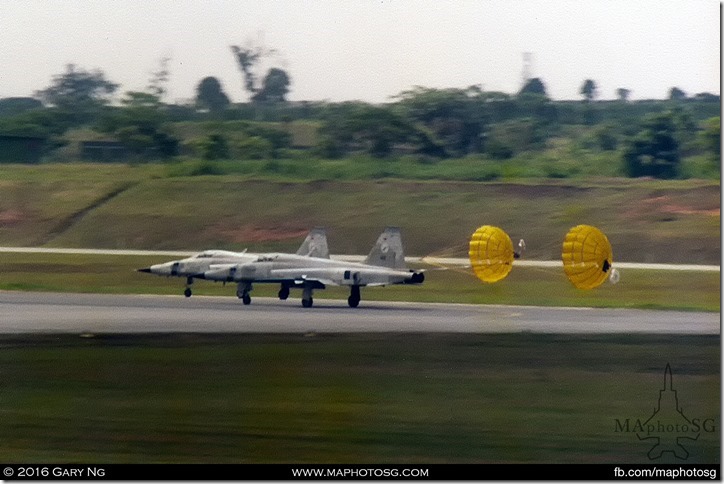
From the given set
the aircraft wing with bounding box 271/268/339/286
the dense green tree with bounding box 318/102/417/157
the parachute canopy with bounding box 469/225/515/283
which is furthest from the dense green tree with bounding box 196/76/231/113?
the parachute canopy with bounding box 469/225/515/283

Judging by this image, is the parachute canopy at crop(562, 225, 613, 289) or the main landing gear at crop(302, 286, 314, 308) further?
the main landing gear at crop(302, 286, 314, 308)

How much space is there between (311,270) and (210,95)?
221 inches

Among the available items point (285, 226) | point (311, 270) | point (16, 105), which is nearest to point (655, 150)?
point (285, 226)

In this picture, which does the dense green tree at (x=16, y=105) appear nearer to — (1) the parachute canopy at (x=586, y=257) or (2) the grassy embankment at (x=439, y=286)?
(2) the grassy embankment at (x=439, y=286)

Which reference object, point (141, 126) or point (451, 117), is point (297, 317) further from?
point (451, 117)

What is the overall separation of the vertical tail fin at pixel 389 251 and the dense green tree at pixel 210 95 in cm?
594

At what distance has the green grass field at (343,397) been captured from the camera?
19.1 metres

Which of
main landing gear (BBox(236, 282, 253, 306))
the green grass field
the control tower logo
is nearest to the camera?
the green grass field

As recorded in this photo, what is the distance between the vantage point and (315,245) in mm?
36312

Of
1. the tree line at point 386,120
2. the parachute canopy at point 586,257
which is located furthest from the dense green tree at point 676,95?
the parachute canopy at point 586,257

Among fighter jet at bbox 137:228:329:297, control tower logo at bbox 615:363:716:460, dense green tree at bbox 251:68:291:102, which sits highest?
dense green tree at bbox 251:68:291:102

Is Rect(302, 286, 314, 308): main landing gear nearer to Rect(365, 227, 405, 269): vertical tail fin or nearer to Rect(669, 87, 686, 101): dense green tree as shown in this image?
Rect(365, 227, 405, 269): vertical tail fin

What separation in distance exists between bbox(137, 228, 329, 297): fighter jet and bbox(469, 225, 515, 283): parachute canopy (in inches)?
239

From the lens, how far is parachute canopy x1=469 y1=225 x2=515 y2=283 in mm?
31250
